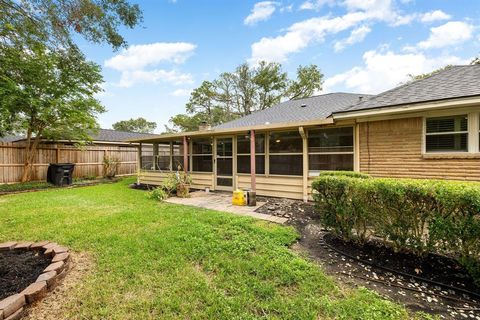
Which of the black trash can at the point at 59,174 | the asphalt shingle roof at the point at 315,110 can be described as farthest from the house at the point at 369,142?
the black trash can at the point at 59,174

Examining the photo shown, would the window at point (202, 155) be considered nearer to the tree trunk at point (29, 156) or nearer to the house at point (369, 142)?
the house at point (369, 142)

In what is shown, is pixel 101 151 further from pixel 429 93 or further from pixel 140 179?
pixel 429 93

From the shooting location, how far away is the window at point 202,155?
9203 millimetres

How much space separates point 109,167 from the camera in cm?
1391

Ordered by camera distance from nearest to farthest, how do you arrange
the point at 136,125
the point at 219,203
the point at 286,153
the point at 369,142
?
the point at 369,142
the point at 219,203
the point at 286,153
the point at 136,125

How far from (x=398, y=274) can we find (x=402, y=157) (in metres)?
3.77

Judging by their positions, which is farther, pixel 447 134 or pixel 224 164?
pixel 224 164

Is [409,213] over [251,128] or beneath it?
beneath

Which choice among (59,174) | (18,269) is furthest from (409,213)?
(59,174)

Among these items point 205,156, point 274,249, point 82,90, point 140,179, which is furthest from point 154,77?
point 274,249

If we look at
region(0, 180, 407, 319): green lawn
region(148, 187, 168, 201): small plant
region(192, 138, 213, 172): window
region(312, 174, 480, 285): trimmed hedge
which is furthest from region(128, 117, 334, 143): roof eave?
region(0, 180, 407, 319): green lawn

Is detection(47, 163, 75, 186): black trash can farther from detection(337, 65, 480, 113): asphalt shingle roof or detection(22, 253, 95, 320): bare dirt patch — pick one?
detection(337, 65, 480, 113): asphalt shingle roof

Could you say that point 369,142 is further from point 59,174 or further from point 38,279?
point 59,174

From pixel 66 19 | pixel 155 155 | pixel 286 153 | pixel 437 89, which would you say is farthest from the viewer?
pixel 155 155
